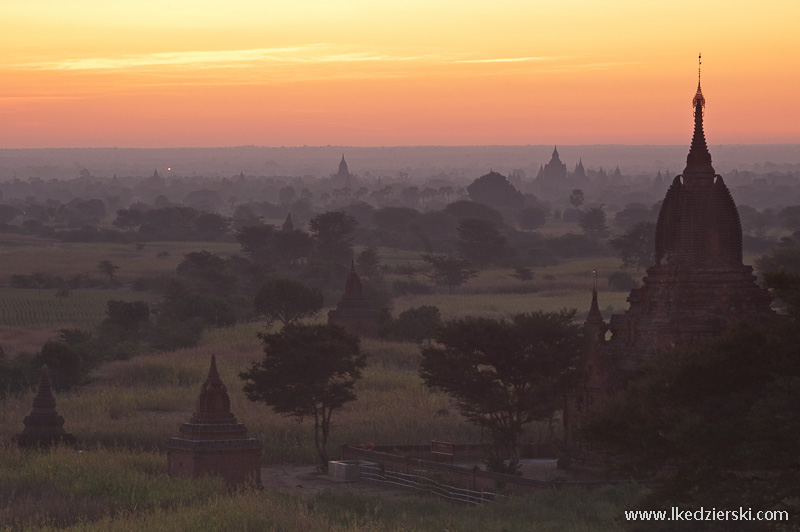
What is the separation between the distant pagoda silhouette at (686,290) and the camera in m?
45.5

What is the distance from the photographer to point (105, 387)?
71688mm

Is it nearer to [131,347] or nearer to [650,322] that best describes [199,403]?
[650,322]

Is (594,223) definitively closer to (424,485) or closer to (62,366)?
(62,366)

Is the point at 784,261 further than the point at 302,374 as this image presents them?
Yes

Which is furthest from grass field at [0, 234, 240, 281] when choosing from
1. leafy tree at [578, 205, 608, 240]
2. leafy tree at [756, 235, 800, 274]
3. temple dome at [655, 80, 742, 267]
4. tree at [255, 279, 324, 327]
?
temple dome at [655, 80, 742, 267]

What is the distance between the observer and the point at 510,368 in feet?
166

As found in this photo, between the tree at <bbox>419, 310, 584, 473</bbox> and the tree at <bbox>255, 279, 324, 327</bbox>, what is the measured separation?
4145 centimetres

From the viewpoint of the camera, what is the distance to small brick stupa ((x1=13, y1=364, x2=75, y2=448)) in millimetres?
51969

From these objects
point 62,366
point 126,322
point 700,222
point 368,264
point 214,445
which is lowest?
point 214,445

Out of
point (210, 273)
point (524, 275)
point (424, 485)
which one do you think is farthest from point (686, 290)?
point (524, 275)

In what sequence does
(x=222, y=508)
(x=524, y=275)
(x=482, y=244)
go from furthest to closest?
(x=482, y=244) < (x=524, y=275) < (x=222, y=508)

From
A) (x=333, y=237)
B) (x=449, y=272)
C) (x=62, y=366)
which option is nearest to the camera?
(x=62, y=366)

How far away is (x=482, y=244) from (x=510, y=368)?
10466 cm

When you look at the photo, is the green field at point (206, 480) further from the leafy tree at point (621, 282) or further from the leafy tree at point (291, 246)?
the leafy tree at point (291, 246)
